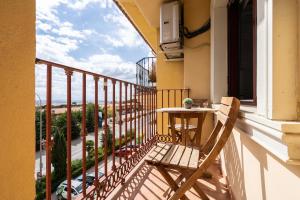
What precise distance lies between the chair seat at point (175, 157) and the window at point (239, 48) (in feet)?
4.09

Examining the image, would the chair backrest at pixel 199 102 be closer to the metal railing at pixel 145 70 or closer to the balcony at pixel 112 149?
the balcony at pixel 112 149

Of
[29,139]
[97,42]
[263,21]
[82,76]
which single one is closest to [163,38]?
[82,76]

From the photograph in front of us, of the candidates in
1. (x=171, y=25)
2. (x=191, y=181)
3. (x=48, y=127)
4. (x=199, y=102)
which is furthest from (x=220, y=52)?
(x=48, y=127)

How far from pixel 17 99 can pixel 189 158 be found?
130cm

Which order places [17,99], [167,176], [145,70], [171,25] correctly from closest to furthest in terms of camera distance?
[17,99] < [167,176] < [171,25] < [145,70]

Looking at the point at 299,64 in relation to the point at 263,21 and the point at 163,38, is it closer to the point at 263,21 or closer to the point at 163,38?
the point at 263,21

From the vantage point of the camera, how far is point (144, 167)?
8.59 feet

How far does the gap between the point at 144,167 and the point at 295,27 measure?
222 centimetres

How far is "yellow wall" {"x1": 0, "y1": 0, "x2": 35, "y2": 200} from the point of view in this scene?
0.64 meters

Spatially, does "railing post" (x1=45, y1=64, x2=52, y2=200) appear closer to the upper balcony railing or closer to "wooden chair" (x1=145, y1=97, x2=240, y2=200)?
the upper balcony railing

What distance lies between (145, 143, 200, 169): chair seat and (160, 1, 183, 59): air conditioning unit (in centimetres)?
264

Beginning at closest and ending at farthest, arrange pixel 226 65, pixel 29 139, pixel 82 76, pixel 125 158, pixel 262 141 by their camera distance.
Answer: pixel 29 139 < pixel 262 141 < pixel 82 76 < pixel 125 158 < pixel 226 65

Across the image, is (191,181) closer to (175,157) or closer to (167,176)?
(167,176)

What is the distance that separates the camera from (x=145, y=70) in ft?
29.7
